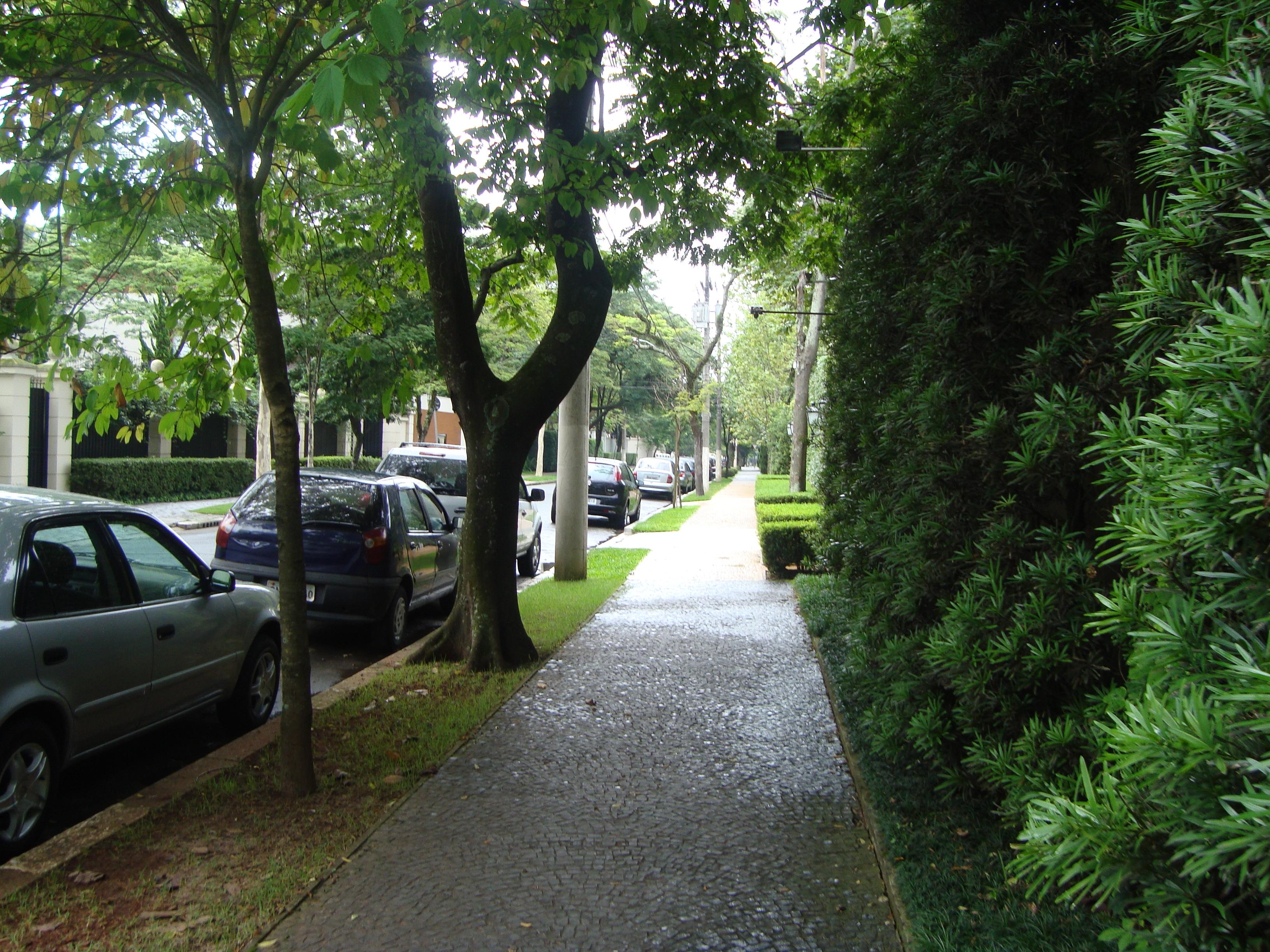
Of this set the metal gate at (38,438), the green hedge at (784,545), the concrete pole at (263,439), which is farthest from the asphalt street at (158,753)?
the metal gate at (38,438)

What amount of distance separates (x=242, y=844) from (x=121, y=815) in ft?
2.59

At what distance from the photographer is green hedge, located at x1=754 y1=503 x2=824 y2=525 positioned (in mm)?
15591

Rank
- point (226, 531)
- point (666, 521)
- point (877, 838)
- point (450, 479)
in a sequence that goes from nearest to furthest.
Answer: point (877, 838) < point (226, 531) < point (450, 479) < point (666, 521)

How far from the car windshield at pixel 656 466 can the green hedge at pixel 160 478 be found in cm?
1655

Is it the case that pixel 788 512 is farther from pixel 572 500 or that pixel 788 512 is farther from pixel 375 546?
pixel 375 546

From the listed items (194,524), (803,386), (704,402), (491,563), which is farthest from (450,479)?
(704,402)

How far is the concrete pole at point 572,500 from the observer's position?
559 inches

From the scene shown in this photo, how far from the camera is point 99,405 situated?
5.51 m

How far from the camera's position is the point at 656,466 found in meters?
42.2

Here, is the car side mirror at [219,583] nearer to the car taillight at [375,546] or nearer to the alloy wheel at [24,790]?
the alloy wheel at [24,790]

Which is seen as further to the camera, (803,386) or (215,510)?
Result: (215,510)

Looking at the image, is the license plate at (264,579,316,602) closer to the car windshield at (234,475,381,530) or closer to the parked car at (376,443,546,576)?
the car windshield at (234,475,381,530)

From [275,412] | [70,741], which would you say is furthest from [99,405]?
[70,741]

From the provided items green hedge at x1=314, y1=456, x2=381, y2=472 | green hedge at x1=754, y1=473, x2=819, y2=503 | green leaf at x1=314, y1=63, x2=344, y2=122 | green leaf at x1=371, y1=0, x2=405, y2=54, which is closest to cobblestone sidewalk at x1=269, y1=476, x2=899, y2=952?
green leaf at x1=314, y1=63, x2=344, y2=122
